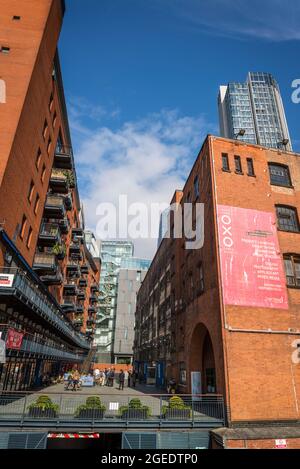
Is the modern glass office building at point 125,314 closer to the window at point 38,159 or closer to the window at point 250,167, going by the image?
the window at point 38,159

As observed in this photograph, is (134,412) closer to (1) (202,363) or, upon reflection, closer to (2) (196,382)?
(2) (196,382)

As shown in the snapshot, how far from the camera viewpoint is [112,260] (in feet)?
373

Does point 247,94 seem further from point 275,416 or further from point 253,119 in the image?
point 275,416

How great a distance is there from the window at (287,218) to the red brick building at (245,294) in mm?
78

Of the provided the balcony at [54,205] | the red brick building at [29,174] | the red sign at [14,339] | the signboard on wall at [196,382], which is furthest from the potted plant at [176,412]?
the balcony at [54,205]

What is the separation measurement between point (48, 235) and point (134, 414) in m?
16.9

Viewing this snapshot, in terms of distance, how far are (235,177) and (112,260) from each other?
96.3 meters

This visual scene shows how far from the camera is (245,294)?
17.2 m

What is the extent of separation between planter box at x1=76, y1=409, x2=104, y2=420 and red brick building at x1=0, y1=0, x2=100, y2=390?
4.92 metres

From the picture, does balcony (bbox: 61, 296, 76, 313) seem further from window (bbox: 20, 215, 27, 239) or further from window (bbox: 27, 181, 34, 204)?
window (bbox: 27, 181, 34, 204)

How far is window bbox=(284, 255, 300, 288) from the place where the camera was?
1853 cm

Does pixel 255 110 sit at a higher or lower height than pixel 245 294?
higher

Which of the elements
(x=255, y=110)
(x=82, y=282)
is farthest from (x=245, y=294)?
(x=255, y=110)
